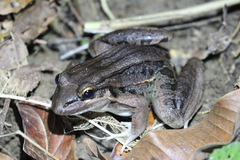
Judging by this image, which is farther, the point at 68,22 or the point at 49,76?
the point at 68,22

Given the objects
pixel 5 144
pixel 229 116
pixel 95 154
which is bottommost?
pixel 5 144

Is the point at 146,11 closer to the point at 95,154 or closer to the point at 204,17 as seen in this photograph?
the point at 204,17

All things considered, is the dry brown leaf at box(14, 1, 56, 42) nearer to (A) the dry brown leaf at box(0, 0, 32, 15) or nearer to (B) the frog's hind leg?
(A) the dry brown leaf at box(0, 0, 32, 15)

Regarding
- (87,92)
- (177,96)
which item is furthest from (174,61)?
(87,92)

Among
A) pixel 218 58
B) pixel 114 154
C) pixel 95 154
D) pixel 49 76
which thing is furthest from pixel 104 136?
pixel 218 58

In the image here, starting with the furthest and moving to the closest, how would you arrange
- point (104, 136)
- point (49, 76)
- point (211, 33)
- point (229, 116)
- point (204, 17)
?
point (204, 17), point (211, 33), point (49, 76), point (104, 136), point (229, 116)

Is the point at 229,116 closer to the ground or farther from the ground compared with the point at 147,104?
farther from the ground

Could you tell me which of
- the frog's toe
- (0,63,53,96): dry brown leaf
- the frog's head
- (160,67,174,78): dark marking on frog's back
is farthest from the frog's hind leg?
(0,63,53,96): dry brown leaf

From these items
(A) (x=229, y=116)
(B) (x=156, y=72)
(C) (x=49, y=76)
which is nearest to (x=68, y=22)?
(C) (x=49, y=76)

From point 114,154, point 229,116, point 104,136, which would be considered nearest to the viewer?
point 229,116
